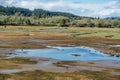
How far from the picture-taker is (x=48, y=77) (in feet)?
87.4

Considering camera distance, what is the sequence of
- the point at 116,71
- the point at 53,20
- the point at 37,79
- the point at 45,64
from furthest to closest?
the point at 53,20 → the point at 45,64 → the point at 116,71 → the point at 37,79

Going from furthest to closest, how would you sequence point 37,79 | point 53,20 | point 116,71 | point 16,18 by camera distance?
point 53,20 → point 16,18 → point 116,71 → point 37,79

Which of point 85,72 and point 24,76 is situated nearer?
point 24,76

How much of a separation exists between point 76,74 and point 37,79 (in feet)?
13.9

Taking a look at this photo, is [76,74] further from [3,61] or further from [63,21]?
[63,21]

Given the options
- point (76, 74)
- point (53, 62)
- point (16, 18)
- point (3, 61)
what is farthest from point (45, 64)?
point (16, 18)

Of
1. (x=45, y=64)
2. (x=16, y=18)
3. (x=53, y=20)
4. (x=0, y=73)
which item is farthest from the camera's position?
(x=53, y=20)

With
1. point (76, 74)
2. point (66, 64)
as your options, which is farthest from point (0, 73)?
point (66, 64)

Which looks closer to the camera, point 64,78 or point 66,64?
point 64,78

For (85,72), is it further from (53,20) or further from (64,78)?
(53,20)

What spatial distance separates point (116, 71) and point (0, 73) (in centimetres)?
1118

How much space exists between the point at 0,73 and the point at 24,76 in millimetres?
2633

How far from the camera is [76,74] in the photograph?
93.3 ft

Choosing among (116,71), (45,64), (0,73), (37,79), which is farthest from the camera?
(45,64)
